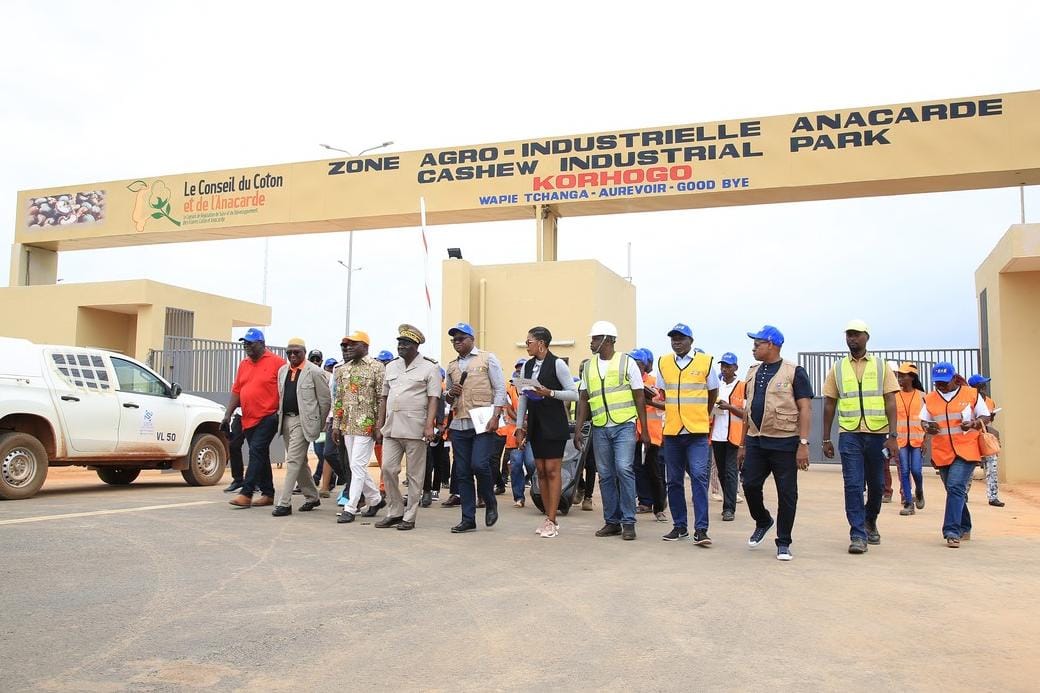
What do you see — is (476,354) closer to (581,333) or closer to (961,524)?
(961,524)

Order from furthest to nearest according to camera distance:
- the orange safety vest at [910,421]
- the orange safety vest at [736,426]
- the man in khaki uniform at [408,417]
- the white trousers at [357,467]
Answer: the orange safety vest at [910,421] < the orange safety vest at [736,426] < the white trousers at [357,467] < the man in khaki uniform at [408,417]

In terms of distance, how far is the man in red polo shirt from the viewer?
941 centimetres

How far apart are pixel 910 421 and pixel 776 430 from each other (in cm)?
437

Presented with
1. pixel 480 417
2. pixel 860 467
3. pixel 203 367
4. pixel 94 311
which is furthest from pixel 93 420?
pixel 94 311

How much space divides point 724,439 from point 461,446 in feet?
11.7

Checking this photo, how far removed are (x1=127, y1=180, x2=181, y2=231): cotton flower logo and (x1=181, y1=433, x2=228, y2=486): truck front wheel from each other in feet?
28.3

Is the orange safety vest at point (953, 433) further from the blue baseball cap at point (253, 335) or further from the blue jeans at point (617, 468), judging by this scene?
the blue baseball cap at point (253, 335)

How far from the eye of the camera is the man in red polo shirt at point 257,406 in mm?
9406

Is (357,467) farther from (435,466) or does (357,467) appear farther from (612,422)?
(612,422)

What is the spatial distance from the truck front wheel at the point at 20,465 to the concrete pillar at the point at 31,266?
13.4 m

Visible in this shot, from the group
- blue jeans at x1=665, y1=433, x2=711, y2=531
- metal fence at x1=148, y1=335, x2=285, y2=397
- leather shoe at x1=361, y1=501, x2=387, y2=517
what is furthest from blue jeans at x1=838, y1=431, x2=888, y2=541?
metal fence at x1=148, y1=335, x2=285, y2=397

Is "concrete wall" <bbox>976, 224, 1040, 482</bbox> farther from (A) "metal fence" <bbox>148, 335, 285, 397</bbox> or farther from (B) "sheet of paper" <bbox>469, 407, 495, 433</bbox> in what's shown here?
(A) "metal fence" <bbox>148, 335, 285, 397</bbox>

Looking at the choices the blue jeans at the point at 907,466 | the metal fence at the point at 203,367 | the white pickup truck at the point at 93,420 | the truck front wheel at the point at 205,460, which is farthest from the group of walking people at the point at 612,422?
the metal fence at the point at 203,367

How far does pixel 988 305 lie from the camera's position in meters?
16.2
